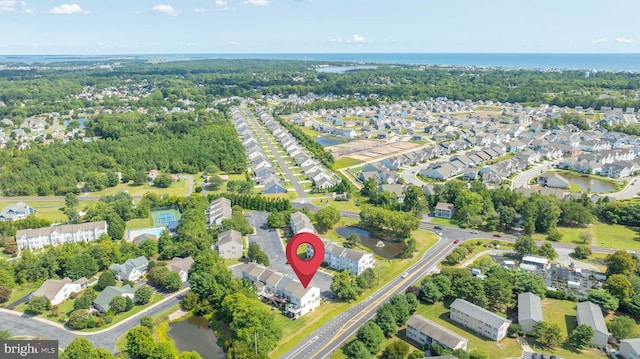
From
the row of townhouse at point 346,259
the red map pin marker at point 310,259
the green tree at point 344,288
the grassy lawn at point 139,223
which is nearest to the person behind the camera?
the red map pin marker at point 310,259

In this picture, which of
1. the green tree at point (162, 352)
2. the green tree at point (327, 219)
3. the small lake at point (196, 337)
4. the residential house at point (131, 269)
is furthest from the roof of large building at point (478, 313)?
the residential house at point (131, 269)

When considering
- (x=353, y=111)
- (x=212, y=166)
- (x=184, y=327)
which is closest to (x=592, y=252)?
(x=184, y=327)

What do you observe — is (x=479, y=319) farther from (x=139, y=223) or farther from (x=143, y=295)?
(x=139, y=223)

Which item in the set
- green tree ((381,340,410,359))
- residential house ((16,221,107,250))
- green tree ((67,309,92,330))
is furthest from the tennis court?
green tree ((381,340,410,359))

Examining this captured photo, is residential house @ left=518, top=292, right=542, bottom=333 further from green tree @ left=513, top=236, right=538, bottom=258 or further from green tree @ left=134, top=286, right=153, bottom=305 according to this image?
green tree @ left=134, top=286, right=153, bottom=305

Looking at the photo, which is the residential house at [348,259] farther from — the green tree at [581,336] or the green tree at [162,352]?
the green tree at [581,336]
